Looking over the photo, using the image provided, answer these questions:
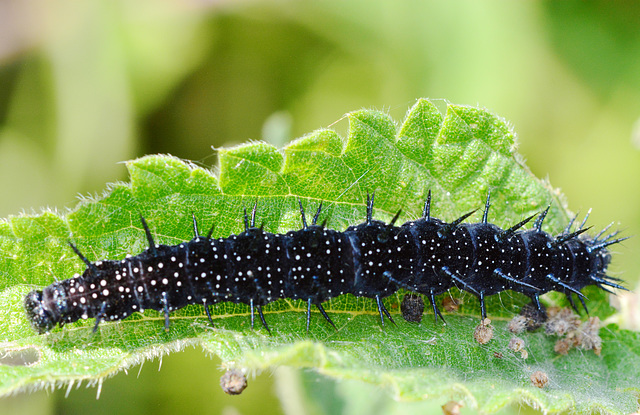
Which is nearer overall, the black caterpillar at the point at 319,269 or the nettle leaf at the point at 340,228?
the nettle leaf at the point at 340,228

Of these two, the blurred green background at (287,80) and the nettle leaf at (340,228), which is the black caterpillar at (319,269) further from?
the blurred green background at (287,80)

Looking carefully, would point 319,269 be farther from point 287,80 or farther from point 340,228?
point 287,80

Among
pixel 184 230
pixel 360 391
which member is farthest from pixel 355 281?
pixel 360 391

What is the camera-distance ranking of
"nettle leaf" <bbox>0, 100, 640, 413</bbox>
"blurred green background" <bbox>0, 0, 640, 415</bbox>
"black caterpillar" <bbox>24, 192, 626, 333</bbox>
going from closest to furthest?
"nettle leaf" <bbox>0, 100, 640, 413</bbox> < "black caterpillar" <bbox>24, 192, 626, 333</bbox> < "blurred green background" <bbox>0, 0, 640, 415</bbox>

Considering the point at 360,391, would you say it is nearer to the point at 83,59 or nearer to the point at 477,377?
the point at 477,377

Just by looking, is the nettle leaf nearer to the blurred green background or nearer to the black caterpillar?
the black caterpillar

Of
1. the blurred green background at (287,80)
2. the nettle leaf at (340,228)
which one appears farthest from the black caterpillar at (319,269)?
the blurred green background at (287,80)

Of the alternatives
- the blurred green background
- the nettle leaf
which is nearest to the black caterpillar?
the nettle leaf
